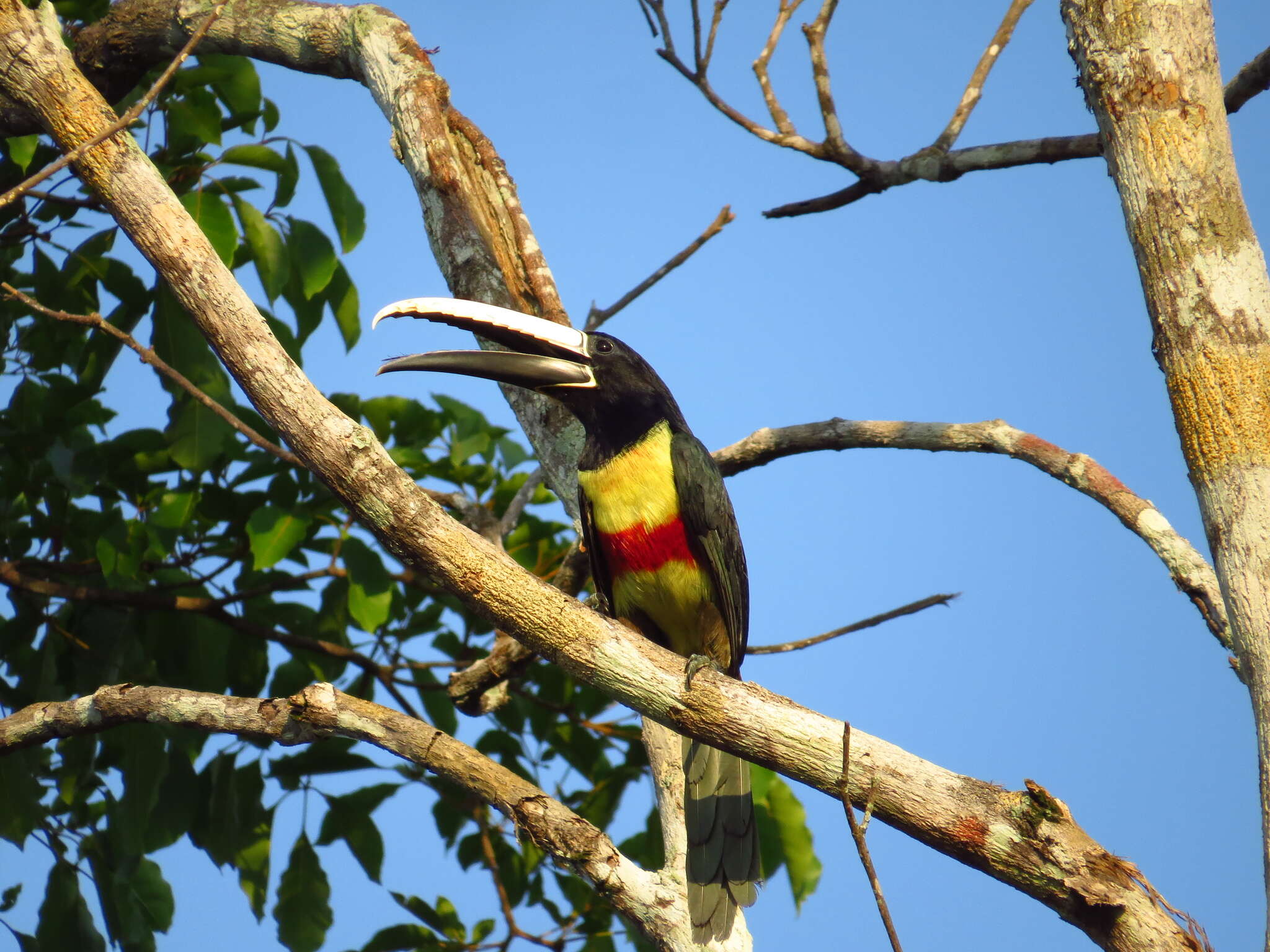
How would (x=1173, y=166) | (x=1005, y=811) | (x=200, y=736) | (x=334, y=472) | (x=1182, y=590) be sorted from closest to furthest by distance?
1. (x=1005, y=811)
2. (x=1173, y=166)
3. (x=334, y=472)
4. (x=1182, y=590)
5. (x=200, y=736)

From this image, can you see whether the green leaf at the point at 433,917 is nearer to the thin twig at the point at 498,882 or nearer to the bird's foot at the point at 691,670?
the thin twig at the point at 498,882

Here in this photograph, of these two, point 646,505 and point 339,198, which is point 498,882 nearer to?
point 646,505

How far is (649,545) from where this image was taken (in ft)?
13.7

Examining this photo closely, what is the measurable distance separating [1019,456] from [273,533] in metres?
2.65

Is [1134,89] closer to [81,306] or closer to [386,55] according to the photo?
[386,55]

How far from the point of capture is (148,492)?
467 cm

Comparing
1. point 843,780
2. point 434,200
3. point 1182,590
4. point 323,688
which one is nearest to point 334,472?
point 323,688

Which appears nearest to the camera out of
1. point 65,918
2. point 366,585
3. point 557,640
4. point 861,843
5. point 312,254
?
point 861,843

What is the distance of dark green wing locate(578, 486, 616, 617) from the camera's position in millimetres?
4238

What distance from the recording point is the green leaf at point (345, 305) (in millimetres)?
4789

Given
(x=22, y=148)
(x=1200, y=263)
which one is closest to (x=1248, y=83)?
(x=1200, y=263)

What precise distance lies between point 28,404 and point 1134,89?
4.20 m

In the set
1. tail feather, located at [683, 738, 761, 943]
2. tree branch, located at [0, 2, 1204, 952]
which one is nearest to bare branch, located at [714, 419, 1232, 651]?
tree branch, located at [0, 2, 1204, 952]

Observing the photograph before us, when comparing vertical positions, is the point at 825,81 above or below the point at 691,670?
above
